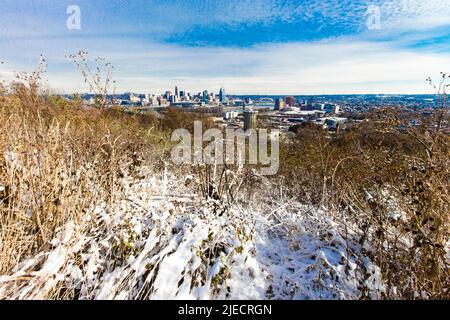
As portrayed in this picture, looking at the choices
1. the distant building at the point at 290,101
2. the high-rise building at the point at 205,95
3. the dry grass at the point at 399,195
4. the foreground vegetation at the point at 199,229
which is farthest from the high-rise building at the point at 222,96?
the foreground vegetation at the point at 199,229

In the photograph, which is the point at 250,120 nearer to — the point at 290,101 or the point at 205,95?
the point at 290,101

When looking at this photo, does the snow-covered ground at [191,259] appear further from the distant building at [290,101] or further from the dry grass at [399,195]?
the distant building at [290,101]

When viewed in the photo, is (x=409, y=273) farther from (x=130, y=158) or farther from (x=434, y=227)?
(x=130, y=158)

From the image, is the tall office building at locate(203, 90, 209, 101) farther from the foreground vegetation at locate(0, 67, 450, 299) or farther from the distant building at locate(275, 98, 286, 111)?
the foreground vegetation at locate(0, 67, 450, 299)

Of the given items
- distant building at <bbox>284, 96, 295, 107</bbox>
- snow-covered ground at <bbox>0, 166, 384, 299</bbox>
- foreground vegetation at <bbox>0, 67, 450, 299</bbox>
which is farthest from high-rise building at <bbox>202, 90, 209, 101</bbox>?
snow-covered ground at <bbox>0, 166, 384, 299</bbox>

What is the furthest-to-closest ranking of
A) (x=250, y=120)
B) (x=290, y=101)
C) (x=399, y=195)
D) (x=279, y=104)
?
1. (x=290, y=101)
2. (x=279, y=104)
3. (x=250, y=120)
4. (x=399, y=195)

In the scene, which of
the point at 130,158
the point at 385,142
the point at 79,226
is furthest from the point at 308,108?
the point at 79,226

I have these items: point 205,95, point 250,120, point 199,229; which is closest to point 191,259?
point 199,229

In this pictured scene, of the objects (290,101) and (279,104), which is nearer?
(279,104)
